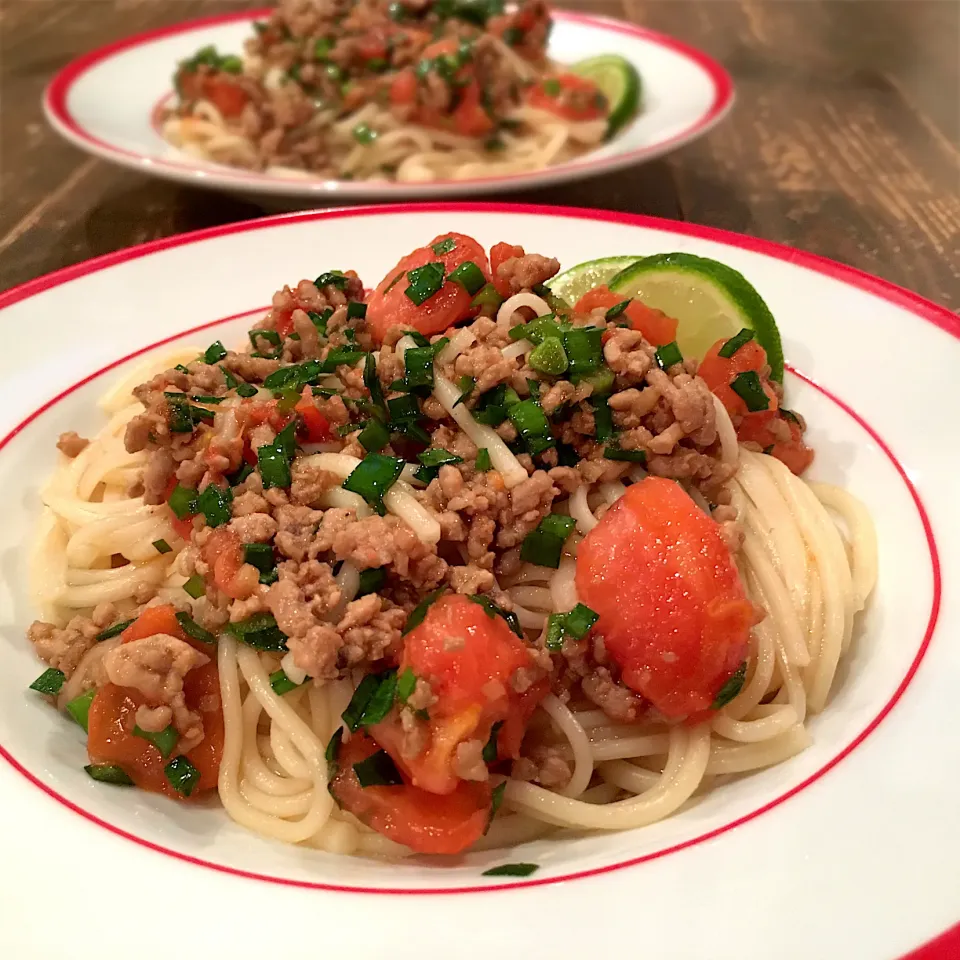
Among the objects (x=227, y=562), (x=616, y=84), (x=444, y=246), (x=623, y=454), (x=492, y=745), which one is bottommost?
(x=616, y=84)

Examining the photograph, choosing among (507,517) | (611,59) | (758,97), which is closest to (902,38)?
(758,97)

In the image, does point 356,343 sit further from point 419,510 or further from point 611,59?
point 611,59

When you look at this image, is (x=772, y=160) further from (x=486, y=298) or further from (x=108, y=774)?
(x=108, y=774)

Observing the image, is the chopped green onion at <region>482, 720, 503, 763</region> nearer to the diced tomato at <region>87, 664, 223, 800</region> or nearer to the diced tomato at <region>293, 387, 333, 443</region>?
the diced tomato at <region>87, 664, 223, 800</region>

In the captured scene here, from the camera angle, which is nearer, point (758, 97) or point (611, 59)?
point (611, 59)

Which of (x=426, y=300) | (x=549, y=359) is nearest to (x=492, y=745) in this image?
(x=549, y=359)

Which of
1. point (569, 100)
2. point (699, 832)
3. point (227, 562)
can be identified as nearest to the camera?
point (699, 832)

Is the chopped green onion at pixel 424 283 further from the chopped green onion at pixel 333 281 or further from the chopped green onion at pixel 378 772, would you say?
the chopped green onion at pixel 378 772
